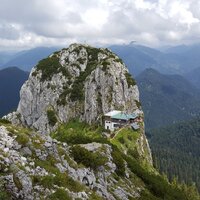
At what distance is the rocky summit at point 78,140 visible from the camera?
37.9 meters

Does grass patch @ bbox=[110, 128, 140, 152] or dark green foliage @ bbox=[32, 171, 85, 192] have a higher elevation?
dark green foliage @ bbox=[32, 171, 85, 192]

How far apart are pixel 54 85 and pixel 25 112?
24.4m

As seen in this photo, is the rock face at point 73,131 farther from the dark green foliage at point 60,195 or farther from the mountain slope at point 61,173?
the dark green foliage at point 60,195

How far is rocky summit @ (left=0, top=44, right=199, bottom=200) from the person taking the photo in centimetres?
3788

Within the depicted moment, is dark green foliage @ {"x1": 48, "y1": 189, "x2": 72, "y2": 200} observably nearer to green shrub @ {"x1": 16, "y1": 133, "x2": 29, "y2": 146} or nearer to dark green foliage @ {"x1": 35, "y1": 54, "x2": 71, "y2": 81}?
green shrub @ {"x1": 16, "y1": 133, "x2": 29, "y2": 146}

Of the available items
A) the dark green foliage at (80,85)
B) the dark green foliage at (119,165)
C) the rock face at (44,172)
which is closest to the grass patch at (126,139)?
the dark green foliage at (80,85)

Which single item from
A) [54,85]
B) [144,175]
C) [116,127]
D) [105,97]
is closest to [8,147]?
[144,175]

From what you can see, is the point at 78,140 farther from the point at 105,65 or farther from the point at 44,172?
the point at 105,65

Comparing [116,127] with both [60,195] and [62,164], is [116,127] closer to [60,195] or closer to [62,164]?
[62,164]

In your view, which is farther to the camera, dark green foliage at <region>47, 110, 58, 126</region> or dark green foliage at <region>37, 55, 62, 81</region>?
dark green foliage at <region>37, 55, 62, 81</region>

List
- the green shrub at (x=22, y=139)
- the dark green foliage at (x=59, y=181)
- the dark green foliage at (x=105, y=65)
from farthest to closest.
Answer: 1. the dark green foliage at (x=105, y=65)
2. the green shrub at (x=22, y=139)
3. the dark green foliage at (x=59, y=181)

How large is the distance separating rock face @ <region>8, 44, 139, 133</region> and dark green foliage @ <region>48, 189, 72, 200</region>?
334 feet

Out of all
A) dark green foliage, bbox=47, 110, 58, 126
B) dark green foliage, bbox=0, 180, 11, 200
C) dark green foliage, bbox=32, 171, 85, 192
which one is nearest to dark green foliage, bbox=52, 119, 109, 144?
dark green foliage, bbox=47, 110, 58, 126

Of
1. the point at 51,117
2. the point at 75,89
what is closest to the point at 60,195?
the point at 51,117
